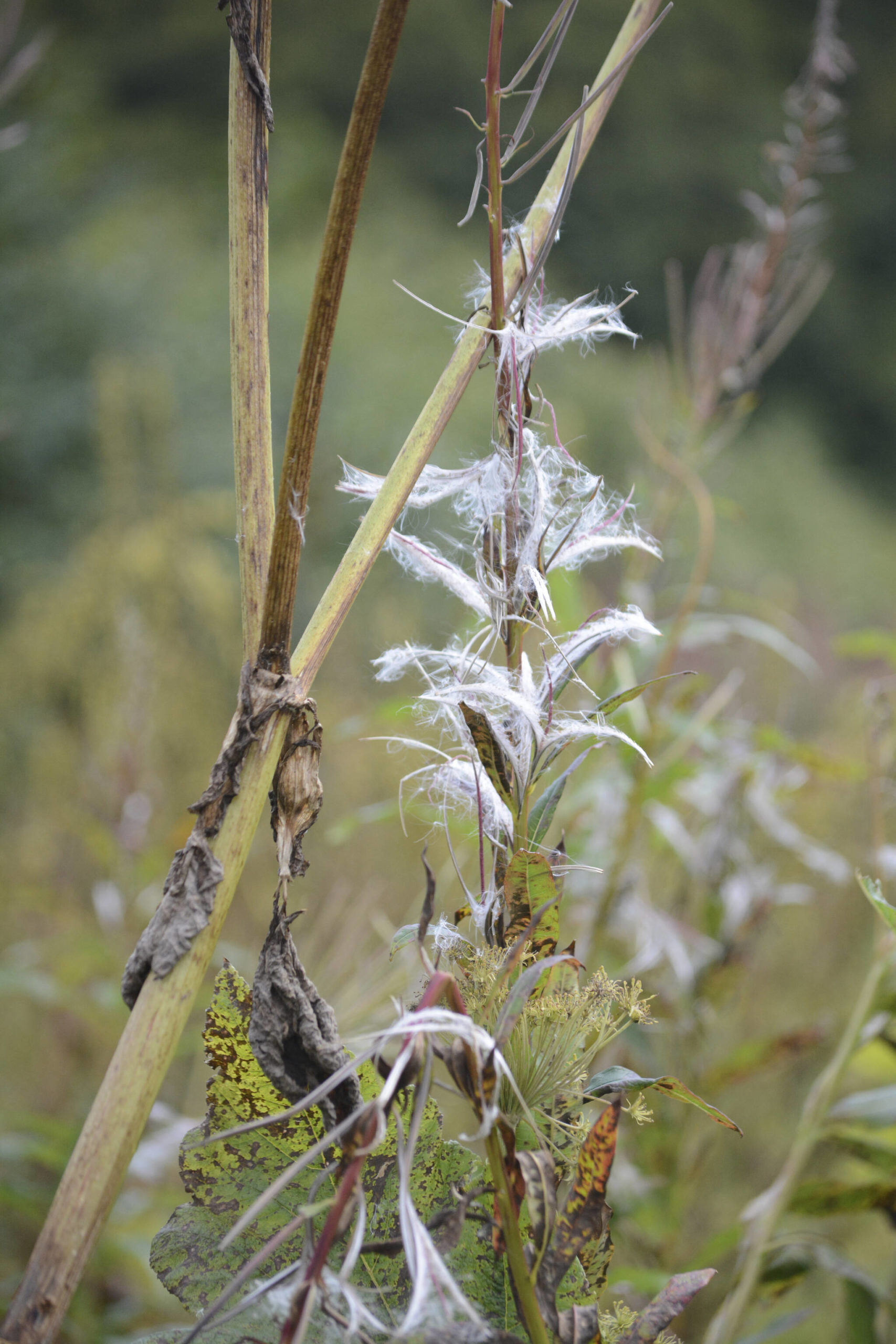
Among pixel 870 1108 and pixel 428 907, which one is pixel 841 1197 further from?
pixel 428 907

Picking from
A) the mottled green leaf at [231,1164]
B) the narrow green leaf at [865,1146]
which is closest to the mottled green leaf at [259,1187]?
the mottled green leaf at [231,1164]

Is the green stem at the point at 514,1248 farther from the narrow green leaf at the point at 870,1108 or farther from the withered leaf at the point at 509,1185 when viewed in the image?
the narrow green leaf at the point at 870,1108

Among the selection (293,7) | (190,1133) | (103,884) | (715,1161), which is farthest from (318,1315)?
(293,7)

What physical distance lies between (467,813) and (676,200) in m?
5.53

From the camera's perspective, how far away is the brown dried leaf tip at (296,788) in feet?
0.45

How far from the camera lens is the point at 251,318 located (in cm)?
14

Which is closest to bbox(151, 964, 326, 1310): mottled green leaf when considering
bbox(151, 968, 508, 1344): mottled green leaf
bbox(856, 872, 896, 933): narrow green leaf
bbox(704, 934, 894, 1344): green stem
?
bbox(151, 968, 508, 1344): mottled green leaf

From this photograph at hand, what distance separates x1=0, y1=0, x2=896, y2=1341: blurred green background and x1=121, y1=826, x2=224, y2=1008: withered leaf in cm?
5

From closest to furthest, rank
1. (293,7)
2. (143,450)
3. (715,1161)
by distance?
1. (715,1161)
2. (143,450)
3. (293,7)

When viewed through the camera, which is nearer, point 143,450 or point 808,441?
point 143,450

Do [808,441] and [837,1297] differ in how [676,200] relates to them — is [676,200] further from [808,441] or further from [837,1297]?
[837,1297]

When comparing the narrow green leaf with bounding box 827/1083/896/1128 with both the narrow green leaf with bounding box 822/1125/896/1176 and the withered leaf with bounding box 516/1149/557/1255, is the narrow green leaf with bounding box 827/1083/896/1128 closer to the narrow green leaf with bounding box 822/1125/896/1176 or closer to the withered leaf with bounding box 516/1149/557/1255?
the narrow green leaf with bounding box 822/1125/896/1176

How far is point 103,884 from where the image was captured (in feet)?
2.70

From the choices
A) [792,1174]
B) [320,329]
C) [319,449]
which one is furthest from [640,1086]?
[319,449]
